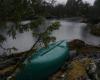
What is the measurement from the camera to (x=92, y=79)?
1103 centimetres

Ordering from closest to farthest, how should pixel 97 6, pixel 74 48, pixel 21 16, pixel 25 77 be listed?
pixel 21 16, pixel 25 77, pixel 74 48, pixel 97 6

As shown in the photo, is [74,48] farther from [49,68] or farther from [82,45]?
[49,68]

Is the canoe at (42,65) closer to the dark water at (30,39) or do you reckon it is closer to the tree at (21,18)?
the dark water at (30,39)

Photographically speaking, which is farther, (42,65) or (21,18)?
(42,65)

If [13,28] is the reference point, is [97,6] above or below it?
below

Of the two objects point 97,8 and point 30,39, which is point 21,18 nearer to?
point 30,39

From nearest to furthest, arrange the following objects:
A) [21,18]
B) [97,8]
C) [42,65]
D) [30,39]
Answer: [21,18]
[42,65]
[30,39]
[97,8]

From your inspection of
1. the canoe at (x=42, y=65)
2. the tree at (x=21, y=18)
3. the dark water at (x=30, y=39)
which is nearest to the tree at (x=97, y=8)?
the dark water at (x=30, y=39)

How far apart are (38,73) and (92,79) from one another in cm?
245

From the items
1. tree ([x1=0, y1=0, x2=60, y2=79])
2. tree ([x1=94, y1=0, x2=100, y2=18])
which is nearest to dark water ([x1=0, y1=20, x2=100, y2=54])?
tree ([x1=0, y1=0, x2=60, y2=79])

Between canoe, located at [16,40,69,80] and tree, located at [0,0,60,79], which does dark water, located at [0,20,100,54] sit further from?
tree, located at [0,0,60,79]

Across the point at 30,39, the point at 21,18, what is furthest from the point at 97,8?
the point at 21,18

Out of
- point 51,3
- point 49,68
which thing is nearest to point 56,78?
point 49,68

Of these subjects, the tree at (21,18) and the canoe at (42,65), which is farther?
the canoe at (42,65)
